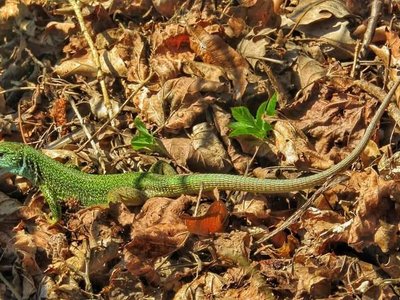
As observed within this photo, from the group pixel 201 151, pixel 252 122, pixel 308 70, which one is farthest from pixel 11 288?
pixel 308 70

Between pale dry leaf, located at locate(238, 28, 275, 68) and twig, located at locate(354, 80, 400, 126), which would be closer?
twig, located at locate(354, 80, 400, 126)

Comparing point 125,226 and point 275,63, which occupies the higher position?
point 275,63

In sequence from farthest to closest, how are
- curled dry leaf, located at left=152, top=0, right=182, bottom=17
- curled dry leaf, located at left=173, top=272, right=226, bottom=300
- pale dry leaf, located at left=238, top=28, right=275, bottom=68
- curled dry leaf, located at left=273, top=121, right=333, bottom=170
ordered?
curled dry leaf, located at left=152, top=0, right=182, bottom=17 < pale dry leaf, located at left=238, top=28, right=275, bottom=68 < curled dry leaf, located at left=273, top=121, right=333, bottom=170 < curled dry leaf, located at left=173, top=272, right=226, bottom=300

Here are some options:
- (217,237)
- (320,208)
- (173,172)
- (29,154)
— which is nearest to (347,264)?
(320,208)

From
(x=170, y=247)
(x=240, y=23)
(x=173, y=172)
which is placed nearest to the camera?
(x=170, y=247)

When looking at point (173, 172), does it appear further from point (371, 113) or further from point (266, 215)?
point (371, 113)

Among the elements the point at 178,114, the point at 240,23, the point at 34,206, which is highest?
the point at 240,23

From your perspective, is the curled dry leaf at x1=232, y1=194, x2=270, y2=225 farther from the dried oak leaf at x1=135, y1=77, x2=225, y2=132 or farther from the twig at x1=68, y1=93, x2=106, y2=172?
the twig at x1=68, y1=93, x2=106, y2=172

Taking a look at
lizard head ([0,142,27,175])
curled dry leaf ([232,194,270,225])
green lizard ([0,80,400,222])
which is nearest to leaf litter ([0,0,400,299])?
curled dry leaf ([232,194,270,225])
